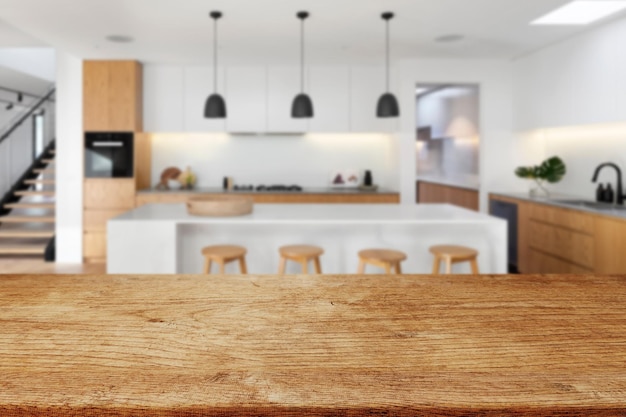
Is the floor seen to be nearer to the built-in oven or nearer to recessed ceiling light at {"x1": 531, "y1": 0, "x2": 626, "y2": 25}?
the built-in oven

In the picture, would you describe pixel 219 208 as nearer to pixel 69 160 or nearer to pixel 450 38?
pixel 450 38

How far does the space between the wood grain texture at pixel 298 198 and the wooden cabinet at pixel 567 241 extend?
4.50 ft

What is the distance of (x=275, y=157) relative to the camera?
6.36 metres

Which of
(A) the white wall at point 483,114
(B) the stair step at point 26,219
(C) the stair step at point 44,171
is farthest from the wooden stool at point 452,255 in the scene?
(C) the stair step at point 44,171

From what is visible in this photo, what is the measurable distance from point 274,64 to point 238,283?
5.29 metres

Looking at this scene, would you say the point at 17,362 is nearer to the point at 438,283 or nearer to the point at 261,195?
the point at 438,283

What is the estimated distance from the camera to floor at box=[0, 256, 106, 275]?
5.39 meters

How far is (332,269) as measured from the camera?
3.80 m

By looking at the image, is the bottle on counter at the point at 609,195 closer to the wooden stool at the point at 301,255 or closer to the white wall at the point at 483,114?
the white wall at the point at 483,114

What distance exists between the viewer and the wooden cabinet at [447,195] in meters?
6.11

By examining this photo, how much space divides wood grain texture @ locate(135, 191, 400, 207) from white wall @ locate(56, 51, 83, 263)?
0.81 meters

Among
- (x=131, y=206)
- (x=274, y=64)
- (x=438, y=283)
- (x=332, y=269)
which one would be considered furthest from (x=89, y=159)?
(x=438, y=283)

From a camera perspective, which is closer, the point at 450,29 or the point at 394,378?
the point at 394,378

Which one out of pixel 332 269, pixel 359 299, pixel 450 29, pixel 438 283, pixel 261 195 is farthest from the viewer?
pixel 261 195
